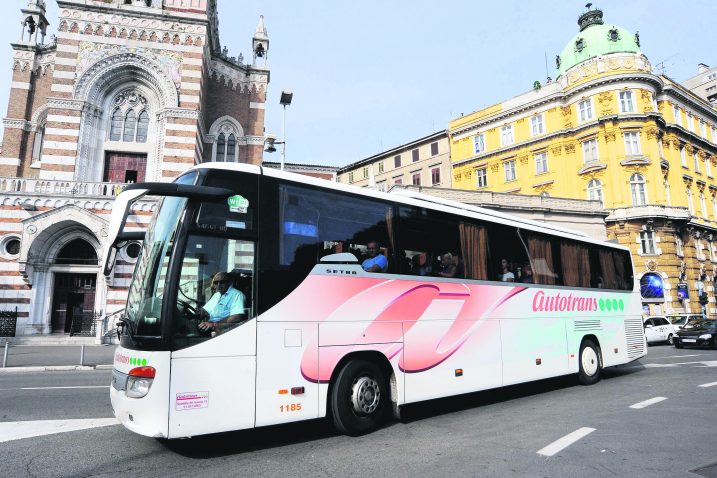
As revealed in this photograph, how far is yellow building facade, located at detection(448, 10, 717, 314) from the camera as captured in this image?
35.5 meters

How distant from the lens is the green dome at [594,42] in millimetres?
38312

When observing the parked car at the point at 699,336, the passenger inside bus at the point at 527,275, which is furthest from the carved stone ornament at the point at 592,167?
the passenger inside bus at the point at 527,275

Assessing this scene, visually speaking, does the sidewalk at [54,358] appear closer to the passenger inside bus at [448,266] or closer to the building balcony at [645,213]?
the passenger inside bus at [448,266]

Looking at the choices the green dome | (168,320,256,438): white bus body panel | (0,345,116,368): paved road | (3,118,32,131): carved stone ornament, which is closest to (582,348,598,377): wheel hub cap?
(168,320,256,438): white bus body panel

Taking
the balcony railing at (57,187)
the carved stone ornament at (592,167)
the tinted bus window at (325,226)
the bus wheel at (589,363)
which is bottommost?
the bus wheel at (589,363)

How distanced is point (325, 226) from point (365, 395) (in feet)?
7.98

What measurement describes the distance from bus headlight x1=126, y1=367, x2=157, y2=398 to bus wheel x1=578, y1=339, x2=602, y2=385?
895cm

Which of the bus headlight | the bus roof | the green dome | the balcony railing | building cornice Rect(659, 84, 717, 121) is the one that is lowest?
the bus headlight

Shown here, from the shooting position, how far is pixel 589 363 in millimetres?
10086

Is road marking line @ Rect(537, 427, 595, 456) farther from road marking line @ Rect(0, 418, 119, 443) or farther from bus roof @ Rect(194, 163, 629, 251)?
road marking line @ Rect(0, 418, 119, 443)

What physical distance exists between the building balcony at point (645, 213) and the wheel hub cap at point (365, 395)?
3521 centimetres

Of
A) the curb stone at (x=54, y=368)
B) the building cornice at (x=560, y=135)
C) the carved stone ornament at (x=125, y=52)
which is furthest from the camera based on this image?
the building cornice at (x=560, y=135)

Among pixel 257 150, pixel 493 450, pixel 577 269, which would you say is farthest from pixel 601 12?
pixel 493 450

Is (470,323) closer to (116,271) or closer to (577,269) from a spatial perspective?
(577,269)
